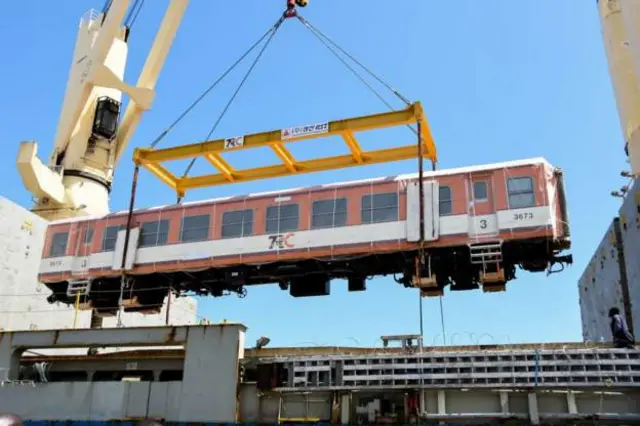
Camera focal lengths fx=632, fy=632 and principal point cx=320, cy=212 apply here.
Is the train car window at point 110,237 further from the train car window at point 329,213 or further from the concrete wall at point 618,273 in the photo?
the concrete wall at point 618,273

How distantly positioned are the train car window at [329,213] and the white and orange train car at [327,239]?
0.09 feet

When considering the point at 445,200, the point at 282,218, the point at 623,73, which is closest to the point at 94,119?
the point at 282,218

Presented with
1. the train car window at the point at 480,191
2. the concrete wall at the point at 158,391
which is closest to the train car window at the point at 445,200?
the train car window at the point at 480,191

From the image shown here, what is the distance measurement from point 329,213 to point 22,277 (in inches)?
495

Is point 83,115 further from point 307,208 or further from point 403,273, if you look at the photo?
point 403,273

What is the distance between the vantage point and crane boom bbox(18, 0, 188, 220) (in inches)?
1054

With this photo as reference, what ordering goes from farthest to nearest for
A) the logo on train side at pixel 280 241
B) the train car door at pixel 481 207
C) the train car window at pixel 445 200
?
the logo on train side at pixel 280 241 → the train car window at pixel 445 200 → the train car door at pixel 481 207

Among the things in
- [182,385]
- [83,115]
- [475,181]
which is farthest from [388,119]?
[83,115]

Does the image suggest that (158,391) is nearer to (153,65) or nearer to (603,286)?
(603,286)

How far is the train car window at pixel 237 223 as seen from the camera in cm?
1830

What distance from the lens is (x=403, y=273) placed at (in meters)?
17.8

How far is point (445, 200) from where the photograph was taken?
1648 centimetres

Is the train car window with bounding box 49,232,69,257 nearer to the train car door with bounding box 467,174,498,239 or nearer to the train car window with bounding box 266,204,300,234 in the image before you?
the train car window with bounding box 266,204,300,234

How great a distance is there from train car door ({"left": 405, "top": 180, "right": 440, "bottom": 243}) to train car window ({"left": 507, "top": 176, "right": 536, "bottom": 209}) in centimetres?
185
